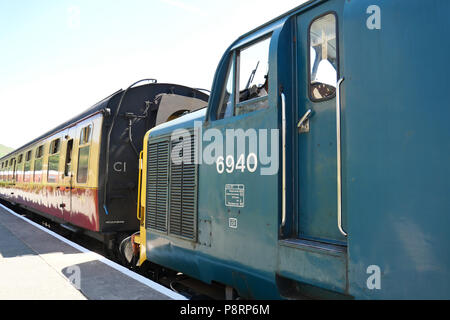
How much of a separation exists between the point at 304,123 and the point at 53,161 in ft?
28.3

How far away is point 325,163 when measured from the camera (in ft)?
9.02

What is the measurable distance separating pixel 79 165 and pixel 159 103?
2279 mm

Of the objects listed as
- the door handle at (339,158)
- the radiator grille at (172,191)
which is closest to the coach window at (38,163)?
the radiator grille at (172,191)

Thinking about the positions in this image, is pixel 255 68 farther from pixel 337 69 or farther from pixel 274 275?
pixel 274 275

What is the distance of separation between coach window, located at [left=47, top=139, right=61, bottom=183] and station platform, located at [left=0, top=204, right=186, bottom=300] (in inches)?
128

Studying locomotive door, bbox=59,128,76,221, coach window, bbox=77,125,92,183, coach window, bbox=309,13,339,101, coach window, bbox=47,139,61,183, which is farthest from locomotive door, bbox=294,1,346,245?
coach window, bbox=47,139,61,183

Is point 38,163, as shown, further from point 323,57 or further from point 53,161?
point 323,57

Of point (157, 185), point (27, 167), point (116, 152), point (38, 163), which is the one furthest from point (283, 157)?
point (27, 167)

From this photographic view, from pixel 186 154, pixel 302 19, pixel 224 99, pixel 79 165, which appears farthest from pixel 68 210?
pixel 302 19

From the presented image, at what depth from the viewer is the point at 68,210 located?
8195 mm

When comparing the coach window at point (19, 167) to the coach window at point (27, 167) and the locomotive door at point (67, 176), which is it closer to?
the coach window at point (27, 167)

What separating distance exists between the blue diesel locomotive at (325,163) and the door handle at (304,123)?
0.05 feet

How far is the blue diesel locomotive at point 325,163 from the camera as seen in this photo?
6.51 ft
